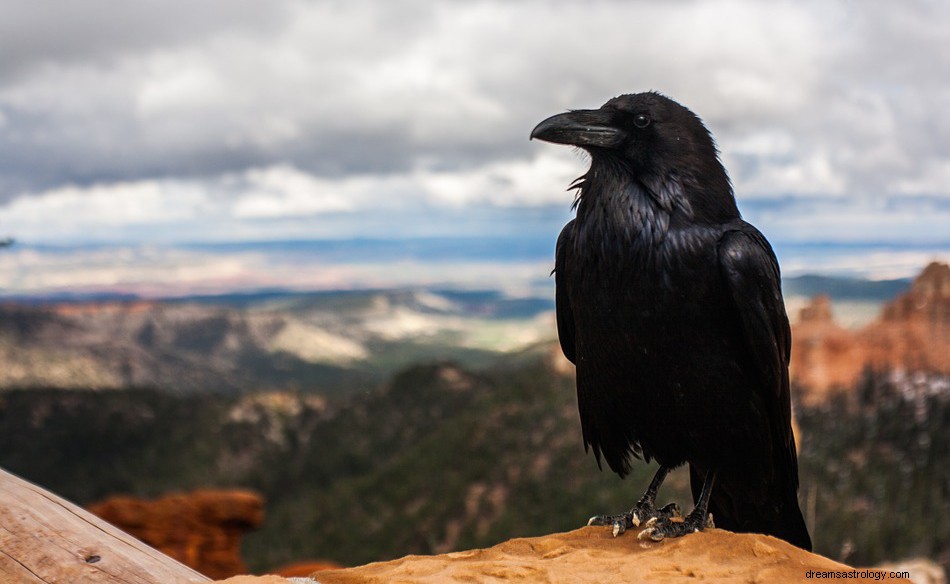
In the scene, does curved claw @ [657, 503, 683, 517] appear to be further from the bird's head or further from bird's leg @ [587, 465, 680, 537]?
the bird's head

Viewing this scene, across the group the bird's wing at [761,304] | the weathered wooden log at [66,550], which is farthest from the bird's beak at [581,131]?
the weathered wooden log at [66,550]

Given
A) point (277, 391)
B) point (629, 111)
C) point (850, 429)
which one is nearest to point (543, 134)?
point (629, 111)

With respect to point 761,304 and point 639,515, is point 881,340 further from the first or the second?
point 761,304

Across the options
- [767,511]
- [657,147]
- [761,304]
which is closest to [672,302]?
[761,304]

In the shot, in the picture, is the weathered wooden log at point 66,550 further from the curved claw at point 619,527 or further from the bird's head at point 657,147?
the bird's head at point 657,147

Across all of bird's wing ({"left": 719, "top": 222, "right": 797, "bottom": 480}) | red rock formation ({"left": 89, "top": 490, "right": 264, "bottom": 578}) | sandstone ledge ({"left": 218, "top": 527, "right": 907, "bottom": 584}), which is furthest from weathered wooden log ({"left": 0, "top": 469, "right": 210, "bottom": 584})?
red rock formation ({"left": 89, "top": 490, "right": 264, "bottom": 578})

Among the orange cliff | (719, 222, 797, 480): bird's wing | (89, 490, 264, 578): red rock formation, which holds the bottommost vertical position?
(89, 490, 264, 578): red rock formation
